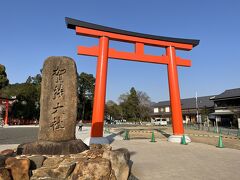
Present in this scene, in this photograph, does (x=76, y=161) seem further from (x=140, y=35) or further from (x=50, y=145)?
(x=140, y=35)

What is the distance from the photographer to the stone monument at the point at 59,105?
240 inches

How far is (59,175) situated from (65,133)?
1406 mm

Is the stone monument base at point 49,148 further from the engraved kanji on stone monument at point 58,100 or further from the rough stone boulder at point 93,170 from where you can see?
the rough stone boulder at point 93,170

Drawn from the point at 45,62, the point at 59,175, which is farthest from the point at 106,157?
the point at 45,62

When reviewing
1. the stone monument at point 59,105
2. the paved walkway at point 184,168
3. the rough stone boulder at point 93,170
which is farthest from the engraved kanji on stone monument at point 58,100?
the paved walkway at point 184,168

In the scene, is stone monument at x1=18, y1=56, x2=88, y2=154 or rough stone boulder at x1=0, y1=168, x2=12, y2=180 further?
stone monument at x1=18, y1=56, x2=88, y2=154

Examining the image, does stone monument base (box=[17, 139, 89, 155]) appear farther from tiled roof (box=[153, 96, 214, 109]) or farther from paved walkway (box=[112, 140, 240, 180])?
tiled roof (box=[153, 96, 214, 109])

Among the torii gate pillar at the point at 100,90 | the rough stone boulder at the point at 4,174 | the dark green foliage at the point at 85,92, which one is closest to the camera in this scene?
the rough stone boulder at the point at 4,174

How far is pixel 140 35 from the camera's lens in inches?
580

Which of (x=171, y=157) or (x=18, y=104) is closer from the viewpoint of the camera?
(x=171, y=157)

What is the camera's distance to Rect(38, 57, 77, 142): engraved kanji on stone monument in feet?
20.2

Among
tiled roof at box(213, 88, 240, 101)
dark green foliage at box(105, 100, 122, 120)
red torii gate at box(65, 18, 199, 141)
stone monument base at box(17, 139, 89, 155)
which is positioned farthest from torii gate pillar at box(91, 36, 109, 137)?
dark green foliage at box(105, 100, 122, 120)

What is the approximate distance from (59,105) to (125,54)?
8656 mm

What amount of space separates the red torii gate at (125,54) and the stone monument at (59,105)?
240 inches
